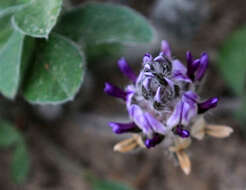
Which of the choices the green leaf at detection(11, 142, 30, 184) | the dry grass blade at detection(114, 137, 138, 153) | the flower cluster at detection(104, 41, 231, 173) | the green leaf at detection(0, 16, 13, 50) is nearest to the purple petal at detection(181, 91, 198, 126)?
the flower cluster at detection(104, 41, 231, 173)

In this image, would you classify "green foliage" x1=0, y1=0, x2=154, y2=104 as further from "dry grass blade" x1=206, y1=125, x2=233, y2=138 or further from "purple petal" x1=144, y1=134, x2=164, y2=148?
"dry grass blade" x1=206, y1=125, x2=233, y2=138

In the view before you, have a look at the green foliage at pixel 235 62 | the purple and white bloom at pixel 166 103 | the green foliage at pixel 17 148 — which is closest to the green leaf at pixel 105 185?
the green foliage at pixel 17 148

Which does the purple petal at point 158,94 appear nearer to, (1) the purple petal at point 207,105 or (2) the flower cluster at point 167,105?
(2) the flower cluster at point 167,105

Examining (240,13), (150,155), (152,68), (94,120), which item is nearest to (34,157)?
(94,120)

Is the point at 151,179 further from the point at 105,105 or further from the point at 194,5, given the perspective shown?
the point at 194,5

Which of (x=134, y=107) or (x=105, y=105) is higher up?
(x=134, y=107)
